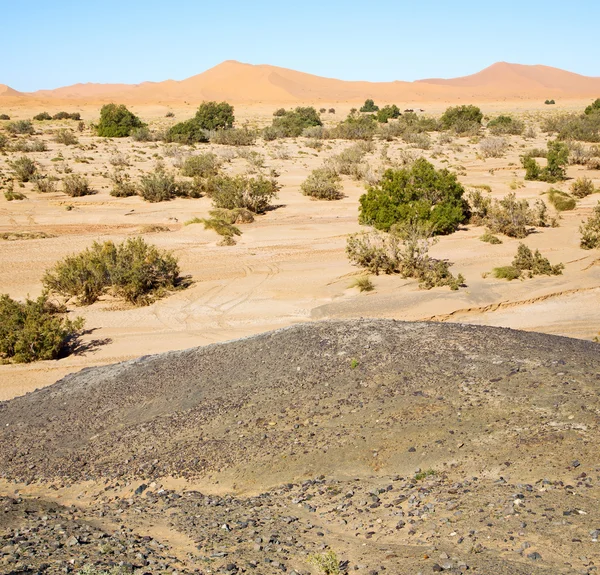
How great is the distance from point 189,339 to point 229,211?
9.73m

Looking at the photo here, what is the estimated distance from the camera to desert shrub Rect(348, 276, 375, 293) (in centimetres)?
1373

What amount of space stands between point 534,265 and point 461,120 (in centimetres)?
3351

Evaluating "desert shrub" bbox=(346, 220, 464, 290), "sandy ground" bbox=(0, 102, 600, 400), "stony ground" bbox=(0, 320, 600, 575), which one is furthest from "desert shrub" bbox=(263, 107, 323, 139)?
"stony ground" bbox=(0, 320, 600, 575)

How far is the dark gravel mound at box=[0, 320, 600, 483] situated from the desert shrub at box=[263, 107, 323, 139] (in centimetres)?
3298

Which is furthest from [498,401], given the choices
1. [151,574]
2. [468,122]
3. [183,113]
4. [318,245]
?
[183,113]

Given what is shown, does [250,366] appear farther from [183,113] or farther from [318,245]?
[183,113]

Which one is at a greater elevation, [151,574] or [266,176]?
[266,176]

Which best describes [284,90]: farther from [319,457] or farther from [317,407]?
[319,457]

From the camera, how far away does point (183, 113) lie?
→ 2522 inches

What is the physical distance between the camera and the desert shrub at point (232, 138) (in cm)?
3703

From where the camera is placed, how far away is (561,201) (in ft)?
71.7

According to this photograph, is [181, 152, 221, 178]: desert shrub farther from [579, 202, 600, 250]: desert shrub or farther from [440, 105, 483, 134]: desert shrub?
[440, 105, 483, 134]: desert shrub

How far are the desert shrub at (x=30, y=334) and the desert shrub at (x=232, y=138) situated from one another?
1048 inches

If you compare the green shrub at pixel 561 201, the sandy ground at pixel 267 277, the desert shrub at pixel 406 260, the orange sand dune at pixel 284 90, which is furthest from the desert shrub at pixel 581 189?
the orange sand dune at pixel 284 90
